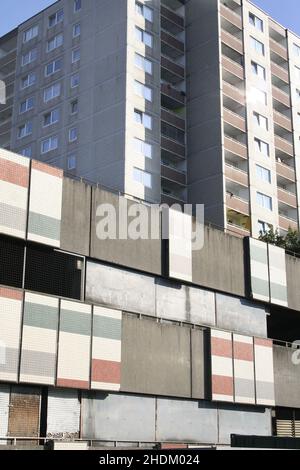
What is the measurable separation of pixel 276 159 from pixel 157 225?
4126 centimetres

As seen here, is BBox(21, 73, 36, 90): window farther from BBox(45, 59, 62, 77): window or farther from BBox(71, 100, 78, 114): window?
BBox(71, 100, 78, 114): window

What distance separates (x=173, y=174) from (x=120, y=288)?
35.4 metres

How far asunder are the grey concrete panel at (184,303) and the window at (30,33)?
4798 cm

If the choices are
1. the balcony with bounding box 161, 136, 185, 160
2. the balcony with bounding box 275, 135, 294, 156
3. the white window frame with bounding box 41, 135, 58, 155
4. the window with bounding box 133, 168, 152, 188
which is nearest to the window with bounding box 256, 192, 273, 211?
the balcony with bounding box 275, 135, 294, 156

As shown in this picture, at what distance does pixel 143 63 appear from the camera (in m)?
58.2

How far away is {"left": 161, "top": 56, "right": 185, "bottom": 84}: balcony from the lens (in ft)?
201

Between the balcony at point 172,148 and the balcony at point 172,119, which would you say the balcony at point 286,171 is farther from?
the balcony at point 172,119

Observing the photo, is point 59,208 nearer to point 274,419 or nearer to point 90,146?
point 274,419

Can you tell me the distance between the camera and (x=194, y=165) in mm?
59656

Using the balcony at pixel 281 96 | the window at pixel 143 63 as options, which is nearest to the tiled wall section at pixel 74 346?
the window at pixel 143 63

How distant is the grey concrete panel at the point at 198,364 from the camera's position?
2560cm

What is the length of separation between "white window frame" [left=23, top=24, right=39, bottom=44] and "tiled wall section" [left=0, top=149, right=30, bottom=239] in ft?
162

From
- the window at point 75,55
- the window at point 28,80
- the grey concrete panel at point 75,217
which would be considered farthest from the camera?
the window at point 28,80
